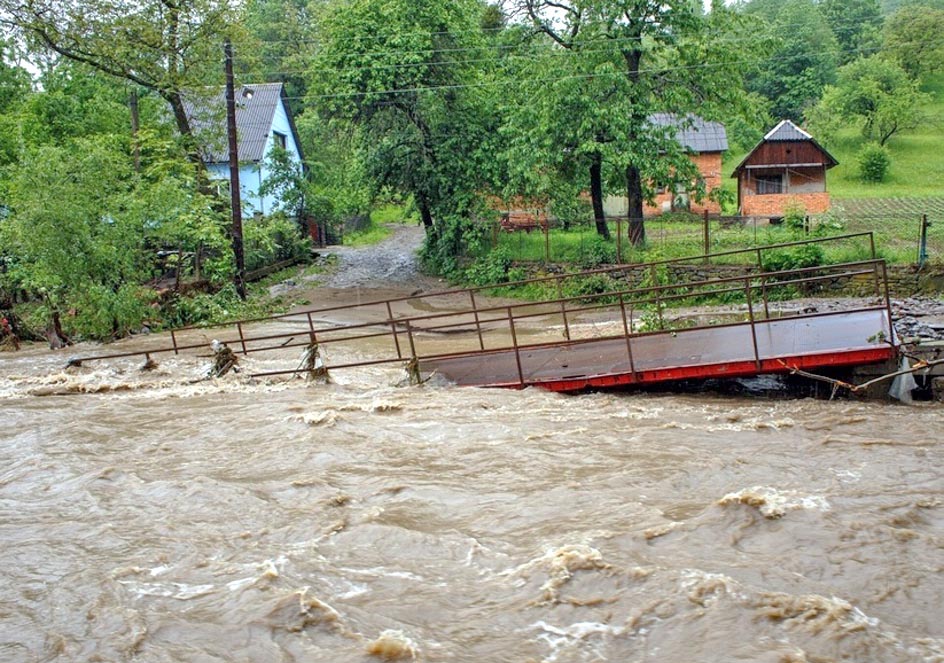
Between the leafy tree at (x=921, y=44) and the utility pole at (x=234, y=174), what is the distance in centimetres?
4969

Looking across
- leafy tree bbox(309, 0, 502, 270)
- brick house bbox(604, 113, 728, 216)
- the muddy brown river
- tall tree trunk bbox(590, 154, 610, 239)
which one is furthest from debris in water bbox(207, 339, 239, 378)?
brick house bbox(604, 113, 728, 216)

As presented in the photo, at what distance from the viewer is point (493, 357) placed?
14609 mm

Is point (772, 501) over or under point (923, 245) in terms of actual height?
under

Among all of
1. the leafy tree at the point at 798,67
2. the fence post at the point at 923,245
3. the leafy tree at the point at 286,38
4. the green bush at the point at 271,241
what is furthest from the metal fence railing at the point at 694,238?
→ the leafy tree at the point at 798,67

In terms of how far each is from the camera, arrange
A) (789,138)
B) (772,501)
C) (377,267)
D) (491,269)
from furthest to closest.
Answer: (789,138) < (377,267) < (491,269) < (772,501)

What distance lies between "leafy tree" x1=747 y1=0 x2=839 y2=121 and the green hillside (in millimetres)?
6935

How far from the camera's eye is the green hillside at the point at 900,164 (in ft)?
137

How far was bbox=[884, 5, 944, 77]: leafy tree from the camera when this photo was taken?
2227 inches

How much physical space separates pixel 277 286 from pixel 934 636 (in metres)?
27.0

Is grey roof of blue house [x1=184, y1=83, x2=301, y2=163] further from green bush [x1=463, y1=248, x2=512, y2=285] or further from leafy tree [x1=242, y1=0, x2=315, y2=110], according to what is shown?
green bush [x1=463, y1=248, x2=512, y2=285]

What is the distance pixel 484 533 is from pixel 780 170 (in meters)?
32.5

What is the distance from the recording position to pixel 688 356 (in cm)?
1191

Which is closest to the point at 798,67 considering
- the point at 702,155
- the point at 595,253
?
the point at 702,155

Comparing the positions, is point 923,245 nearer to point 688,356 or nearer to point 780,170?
point 688,356
